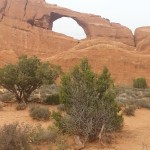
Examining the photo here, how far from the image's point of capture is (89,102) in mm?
11117

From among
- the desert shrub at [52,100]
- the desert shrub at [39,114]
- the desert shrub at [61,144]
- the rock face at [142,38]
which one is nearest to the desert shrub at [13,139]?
the desert shrub at [61,144]

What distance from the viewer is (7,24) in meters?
54.1

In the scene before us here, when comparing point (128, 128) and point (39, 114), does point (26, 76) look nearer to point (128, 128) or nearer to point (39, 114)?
point (39, 114)

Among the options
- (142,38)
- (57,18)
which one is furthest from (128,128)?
(57,18)

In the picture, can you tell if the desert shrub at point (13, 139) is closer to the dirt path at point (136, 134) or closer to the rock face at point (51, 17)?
the dirt path at point (136, 134)

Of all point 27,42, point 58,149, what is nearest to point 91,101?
point 58,149

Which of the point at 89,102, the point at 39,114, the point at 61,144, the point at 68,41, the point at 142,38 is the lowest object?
the point at 61,144

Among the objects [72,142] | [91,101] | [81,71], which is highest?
[81,71]

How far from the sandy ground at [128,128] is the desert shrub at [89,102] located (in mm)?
440

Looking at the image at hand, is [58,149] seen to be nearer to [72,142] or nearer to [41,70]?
[72,142]

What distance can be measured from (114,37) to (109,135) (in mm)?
47164

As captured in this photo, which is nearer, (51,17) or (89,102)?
(89,102)

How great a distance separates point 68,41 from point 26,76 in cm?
3572

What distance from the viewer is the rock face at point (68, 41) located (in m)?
43.5
